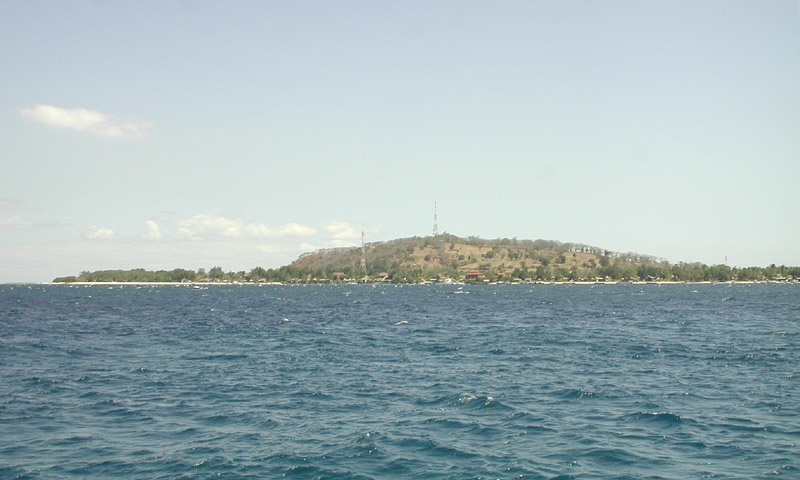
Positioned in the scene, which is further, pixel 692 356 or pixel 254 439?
pixel 692 356

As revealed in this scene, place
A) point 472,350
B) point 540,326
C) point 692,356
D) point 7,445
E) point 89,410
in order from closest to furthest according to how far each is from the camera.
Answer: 1. point 7,445
2. point 89,410
3. point 692,356
4. point 472,350
5. point 540,326

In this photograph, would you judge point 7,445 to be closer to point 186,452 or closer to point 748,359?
point 186,452

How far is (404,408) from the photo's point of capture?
32500 mm

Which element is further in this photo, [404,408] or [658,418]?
[404,408]

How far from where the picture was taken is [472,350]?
5531 cm

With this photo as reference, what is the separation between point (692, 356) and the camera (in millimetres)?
50719

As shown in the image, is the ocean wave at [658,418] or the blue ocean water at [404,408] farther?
the ocean wave at [658,418]

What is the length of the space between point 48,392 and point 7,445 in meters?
11.9

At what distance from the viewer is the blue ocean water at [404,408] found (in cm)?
2367

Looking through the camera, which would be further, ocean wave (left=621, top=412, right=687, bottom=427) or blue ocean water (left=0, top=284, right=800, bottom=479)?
ocean wave (left=621, top=412, right=687, bottom=427)

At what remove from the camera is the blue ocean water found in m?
23.7

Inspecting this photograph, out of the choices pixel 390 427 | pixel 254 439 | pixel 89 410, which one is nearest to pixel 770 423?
pixel 390 427

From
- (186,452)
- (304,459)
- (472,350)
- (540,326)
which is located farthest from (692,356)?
(186,452)

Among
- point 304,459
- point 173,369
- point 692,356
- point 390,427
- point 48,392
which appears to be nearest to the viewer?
point 304,459
